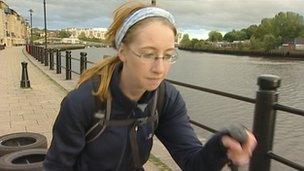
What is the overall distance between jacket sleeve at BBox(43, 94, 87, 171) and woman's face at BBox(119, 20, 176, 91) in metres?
0.29

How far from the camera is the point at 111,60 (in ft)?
6.06

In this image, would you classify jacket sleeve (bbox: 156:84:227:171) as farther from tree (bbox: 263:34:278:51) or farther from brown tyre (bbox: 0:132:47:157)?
tree (bbox: 263:34:278:51)

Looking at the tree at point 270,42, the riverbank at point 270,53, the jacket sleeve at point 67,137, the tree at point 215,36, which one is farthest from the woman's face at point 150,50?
the tree at point 215,36

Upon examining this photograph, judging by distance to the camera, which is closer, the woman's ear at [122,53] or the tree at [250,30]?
the woman's ear at [122,53]

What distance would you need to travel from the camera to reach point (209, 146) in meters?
1.71

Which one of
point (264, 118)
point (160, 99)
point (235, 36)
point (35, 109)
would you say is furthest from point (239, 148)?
point (235, 36)

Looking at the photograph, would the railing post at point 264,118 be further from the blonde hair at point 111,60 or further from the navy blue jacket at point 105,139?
the blonde hair at point 111,60

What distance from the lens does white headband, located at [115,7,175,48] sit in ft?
5.43

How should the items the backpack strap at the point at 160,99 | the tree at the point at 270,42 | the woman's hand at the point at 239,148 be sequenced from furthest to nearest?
the tree at the point at 270,42 → the backpack strap at the point at 160,99 → the woman's hand at the point at 239,148

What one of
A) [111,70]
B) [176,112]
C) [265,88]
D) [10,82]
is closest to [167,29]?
[111,70]

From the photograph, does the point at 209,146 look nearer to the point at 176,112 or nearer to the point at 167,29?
the point at 176,112

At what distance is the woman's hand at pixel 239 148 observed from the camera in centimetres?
150

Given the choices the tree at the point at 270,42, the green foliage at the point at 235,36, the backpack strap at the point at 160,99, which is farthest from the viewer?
the green foliage at the point at 235,36

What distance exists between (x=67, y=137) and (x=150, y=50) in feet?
1.67
